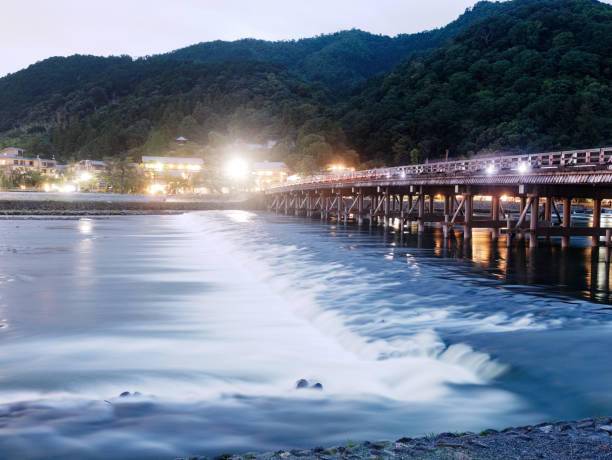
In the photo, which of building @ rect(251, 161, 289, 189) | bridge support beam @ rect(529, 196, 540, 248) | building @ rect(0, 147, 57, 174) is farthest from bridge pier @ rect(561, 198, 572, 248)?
building @ rect(0, 147, 57, 174)

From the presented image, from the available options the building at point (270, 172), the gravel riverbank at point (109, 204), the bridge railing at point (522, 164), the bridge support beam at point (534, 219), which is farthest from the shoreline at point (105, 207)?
the bridge support beam at point (534, 219)

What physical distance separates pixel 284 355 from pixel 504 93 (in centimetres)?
10845

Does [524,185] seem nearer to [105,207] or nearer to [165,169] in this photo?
[105,207]

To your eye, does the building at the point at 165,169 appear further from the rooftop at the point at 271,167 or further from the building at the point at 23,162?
the building at the point at 23,162

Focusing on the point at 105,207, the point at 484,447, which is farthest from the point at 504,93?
the point at 484,447

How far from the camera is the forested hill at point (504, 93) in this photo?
3617 inches

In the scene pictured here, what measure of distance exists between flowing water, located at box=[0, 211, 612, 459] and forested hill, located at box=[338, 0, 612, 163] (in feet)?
262

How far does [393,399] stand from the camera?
292 inches

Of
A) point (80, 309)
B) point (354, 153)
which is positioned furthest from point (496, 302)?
point (354, 153)

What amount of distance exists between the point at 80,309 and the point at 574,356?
33.7 ft

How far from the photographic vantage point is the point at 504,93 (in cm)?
10738

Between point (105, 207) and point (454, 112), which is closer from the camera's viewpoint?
point (105, 207)

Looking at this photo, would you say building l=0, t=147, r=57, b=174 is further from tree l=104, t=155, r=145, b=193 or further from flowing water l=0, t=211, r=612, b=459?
flowing water l=0, t=211, r=612, b=459

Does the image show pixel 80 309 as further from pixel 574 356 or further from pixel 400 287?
pixel 574 356
